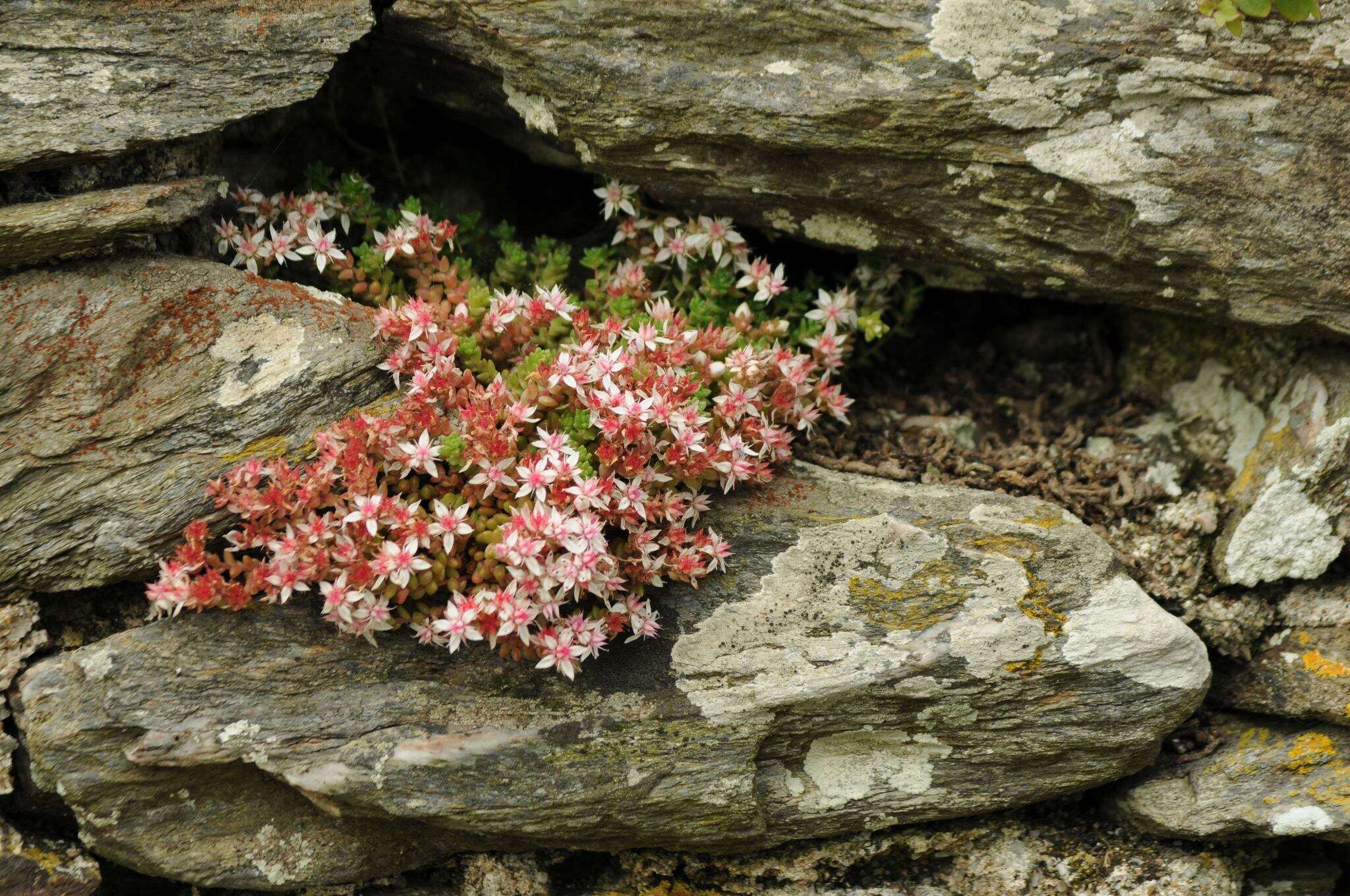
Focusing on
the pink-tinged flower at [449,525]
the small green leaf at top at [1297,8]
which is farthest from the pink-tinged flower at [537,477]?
the small green leaf at top at [1297,8]

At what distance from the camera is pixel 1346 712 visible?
412 cm

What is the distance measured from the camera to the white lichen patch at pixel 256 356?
4.00 m

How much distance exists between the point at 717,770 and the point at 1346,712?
2584mm

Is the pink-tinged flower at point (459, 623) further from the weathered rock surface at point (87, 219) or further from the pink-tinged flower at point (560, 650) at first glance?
the weathered rock surface at point (87, 219)

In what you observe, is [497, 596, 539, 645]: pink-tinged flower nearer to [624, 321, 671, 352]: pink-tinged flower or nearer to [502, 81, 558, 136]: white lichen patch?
[624, 321, 671, 352]: pink-tinged flower

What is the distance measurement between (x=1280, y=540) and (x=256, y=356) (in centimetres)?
439

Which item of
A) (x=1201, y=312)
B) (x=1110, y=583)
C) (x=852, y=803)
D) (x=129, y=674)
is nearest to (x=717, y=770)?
(x=852, y=803)

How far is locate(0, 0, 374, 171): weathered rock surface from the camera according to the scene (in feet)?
12.8

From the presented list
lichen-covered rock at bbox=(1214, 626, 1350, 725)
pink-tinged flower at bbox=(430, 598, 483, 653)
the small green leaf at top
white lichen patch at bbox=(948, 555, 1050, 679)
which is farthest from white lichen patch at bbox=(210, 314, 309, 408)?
lichen-covered rock at bbox=(1214, 626, 1350, 725)

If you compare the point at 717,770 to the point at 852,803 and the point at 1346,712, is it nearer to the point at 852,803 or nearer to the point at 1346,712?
the point at 852,803

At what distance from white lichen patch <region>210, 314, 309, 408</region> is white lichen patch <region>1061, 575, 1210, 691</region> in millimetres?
3285

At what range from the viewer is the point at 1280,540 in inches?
173

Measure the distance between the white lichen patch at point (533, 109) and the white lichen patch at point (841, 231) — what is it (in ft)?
4.23

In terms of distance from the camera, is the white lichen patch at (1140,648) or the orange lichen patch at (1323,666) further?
the orange lichen patch at (1323,666)
